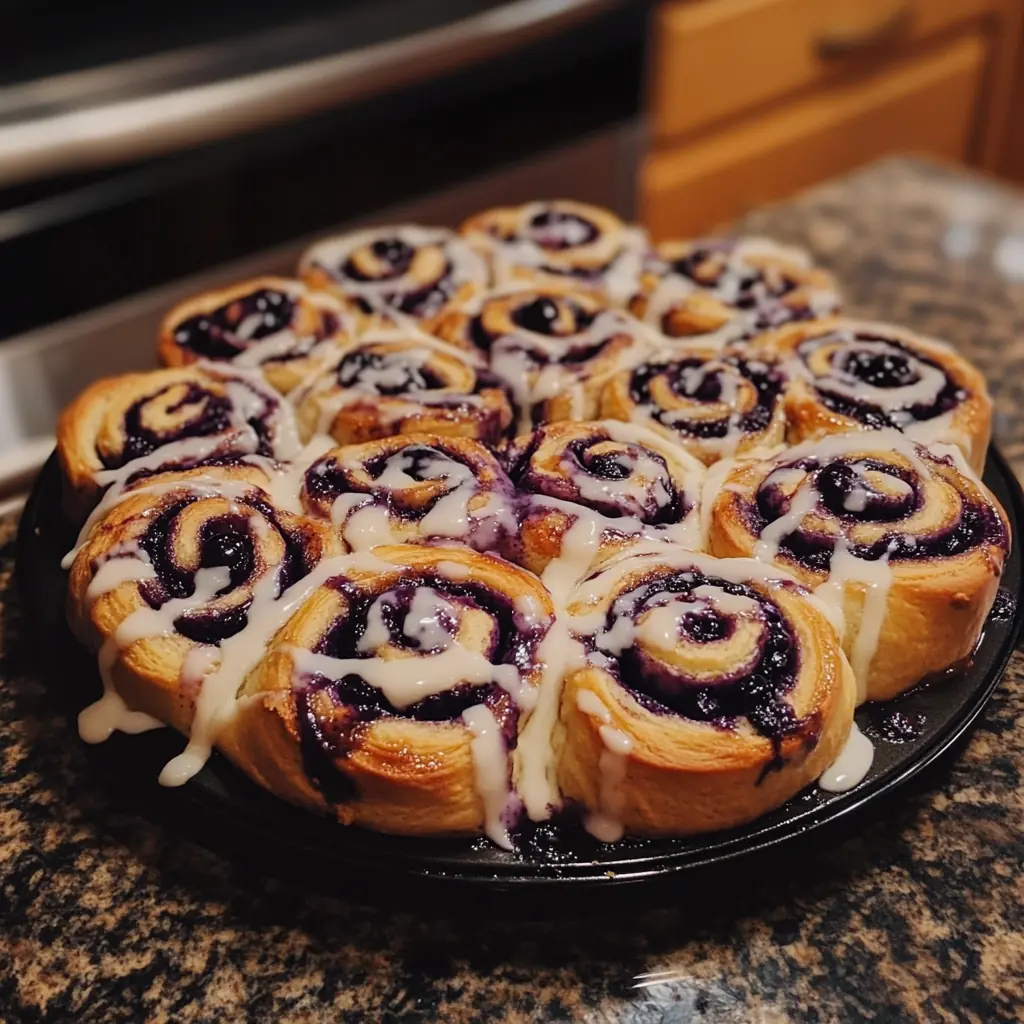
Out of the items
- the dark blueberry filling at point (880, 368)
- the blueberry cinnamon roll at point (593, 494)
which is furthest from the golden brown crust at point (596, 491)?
the dark blueberry filling at point (880, 368)

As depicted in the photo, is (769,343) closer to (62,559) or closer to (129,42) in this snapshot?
(62,559)

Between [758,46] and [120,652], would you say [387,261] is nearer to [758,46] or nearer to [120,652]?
[120,652]

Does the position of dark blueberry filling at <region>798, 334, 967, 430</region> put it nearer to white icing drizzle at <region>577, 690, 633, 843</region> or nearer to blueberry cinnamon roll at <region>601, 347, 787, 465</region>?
blueberry cinnamon roll at <region>601, 347, 787, 465</region>

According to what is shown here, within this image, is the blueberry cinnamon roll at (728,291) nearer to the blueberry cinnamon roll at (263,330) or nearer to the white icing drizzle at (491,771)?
the blueberry cinnamon roll at (263,330)

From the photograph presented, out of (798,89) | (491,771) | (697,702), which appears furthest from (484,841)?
(798,89)

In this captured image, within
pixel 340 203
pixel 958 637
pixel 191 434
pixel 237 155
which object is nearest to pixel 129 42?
pixel 237 155
